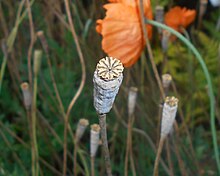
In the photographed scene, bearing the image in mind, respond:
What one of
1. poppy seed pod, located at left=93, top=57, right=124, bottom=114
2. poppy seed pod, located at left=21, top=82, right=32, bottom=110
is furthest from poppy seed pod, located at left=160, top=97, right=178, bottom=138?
poppy seed pod, located at left=21, top=82, right=32, bottom=110

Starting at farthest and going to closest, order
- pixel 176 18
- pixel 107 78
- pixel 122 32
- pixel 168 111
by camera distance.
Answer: pixel 176 18, pixel 122 32, pixel 168 111, pixel 107 78

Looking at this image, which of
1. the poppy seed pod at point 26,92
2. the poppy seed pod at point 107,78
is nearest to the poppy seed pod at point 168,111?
the poppy seed pod at point 107,78

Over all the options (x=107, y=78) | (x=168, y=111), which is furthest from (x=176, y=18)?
(x=107, y=78)

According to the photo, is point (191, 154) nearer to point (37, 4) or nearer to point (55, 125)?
point (55, 125)

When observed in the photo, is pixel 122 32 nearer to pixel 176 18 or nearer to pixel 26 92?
pixel 26 92

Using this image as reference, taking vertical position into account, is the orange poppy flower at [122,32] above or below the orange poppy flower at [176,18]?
above

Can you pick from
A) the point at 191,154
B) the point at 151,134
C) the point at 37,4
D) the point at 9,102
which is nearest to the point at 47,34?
the point at 37,4

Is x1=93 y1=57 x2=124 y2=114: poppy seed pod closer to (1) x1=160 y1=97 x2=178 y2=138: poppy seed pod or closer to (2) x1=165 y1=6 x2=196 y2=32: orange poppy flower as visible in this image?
(1) x1=160 y1=97 x2=178 y2=138: poppy seed pod

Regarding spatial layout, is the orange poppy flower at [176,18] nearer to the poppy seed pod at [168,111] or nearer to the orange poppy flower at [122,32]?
the orange poppy flower at [122,32]
